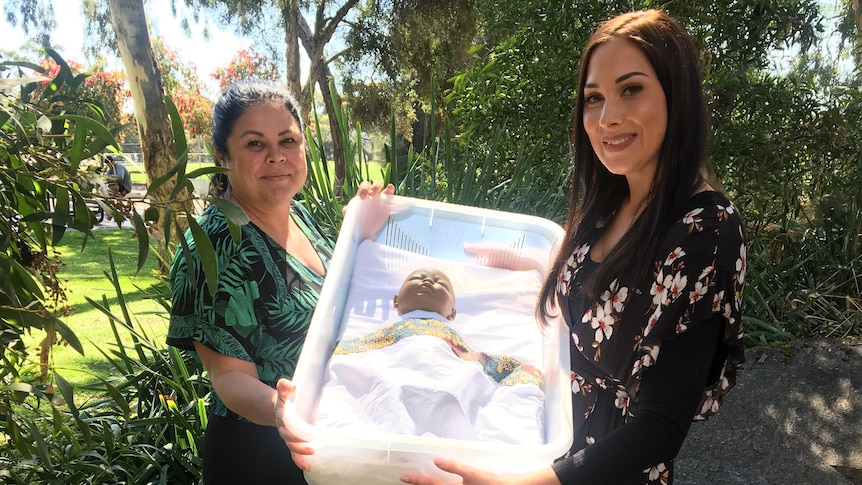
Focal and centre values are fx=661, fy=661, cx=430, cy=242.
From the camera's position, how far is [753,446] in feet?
10.5

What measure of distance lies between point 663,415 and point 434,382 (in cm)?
49

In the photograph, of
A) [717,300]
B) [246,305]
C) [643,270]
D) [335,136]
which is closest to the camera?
[717,300]

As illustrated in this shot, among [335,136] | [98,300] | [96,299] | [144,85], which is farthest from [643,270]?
[335,136]

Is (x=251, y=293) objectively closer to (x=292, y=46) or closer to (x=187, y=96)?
(x=292, y=46)

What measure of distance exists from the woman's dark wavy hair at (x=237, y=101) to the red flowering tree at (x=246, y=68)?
1165 cm

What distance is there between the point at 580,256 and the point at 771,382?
94.2 inches

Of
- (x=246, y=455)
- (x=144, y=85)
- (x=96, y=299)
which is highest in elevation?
(x=144, y=85)

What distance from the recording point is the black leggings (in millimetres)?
1675

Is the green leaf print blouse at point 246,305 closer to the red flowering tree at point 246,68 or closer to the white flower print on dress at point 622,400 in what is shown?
the white flower print on dress at point 622,400

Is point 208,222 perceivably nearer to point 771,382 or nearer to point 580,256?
point 580,256

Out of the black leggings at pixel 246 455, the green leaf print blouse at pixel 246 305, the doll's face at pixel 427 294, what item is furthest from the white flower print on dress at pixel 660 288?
the black leggings at pixel 246 455

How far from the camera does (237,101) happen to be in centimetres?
175

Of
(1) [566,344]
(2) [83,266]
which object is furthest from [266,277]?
(2) [83,266]

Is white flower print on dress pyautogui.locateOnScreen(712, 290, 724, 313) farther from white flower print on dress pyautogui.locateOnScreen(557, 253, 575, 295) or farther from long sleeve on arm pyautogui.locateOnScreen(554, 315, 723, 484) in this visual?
white flower print on dress pyautogui.locateOnScreen(557, 253, 575, 295)
